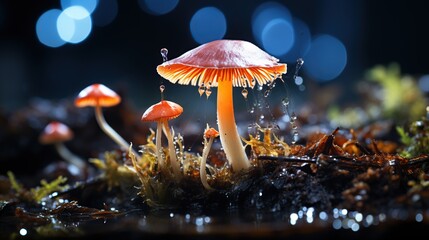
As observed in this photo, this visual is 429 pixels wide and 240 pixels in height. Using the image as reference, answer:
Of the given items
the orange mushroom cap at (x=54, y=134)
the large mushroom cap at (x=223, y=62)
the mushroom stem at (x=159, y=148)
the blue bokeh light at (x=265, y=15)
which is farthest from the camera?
the blue bokeh light at (x=265, y=15)

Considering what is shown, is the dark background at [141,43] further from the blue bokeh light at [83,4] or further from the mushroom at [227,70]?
the mushroom at [227,70]

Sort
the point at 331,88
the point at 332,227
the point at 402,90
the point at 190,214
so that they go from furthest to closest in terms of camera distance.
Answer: the point at 331,88
the point at 402,90
the point at 190,214
the point at 332,227

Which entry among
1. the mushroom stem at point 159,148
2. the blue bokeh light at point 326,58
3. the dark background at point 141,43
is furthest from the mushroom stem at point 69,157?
the blue bokeh light at point 326,58

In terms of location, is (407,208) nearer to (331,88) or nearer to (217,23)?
(331,88)

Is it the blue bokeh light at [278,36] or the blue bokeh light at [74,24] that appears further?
the blue bokeh light at [278,36]

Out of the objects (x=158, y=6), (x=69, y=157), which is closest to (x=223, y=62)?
(x=69, y=157)

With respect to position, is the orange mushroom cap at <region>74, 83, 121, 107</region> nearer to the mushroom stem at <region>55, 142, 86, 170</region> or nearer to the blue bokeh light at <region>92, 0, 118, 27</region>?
the mushroom stem at <region>55, 142, 86, 170</region>

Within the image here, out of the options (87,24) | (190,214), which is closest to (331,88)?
(87,24)
